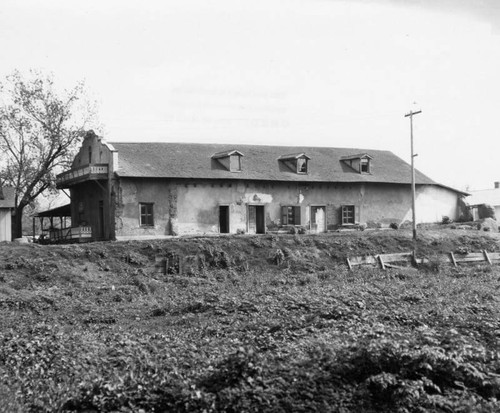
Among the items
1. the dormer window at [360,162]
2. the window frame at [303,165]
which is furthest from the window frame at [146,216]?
the dormer window at [360,162]

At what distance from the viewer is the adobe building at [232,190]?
36.3 meters

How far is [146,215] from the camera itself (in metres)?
36.4

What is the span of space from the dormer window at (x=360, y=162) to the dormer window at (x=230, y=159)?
8492 millimetres

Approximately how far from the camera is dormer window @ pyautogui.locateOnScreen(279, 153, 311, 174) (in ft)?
135

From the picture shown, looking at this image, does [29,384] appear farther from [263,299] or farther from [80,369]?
[263,299]

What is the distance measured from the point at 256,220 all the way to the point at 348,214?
6535 millimetres

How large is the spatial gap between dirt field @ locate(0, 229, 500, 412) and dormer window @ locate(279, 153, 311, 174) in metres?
15.5

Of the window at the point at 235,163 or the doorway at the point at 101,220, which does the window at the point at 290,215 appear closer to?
the window at the point at 235,163

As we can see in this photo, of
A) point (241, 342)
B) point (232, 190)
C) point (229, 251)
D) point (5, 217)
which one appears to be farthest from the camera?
point (232, 190)

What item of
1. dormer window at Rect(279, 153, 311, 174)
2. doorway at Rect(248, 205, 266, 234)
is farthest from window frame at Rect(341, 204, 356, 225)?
doorway at Rect(248, 205, 266, 234)

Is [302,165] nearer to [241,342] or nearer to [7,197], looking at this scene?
[7,197]

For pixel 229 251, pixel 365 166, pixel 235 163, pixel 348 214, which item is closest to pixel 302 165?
pixel 348 214

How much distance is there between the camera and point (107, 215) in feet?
121

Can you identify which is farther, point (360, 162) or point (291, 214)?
point (360, 162)
